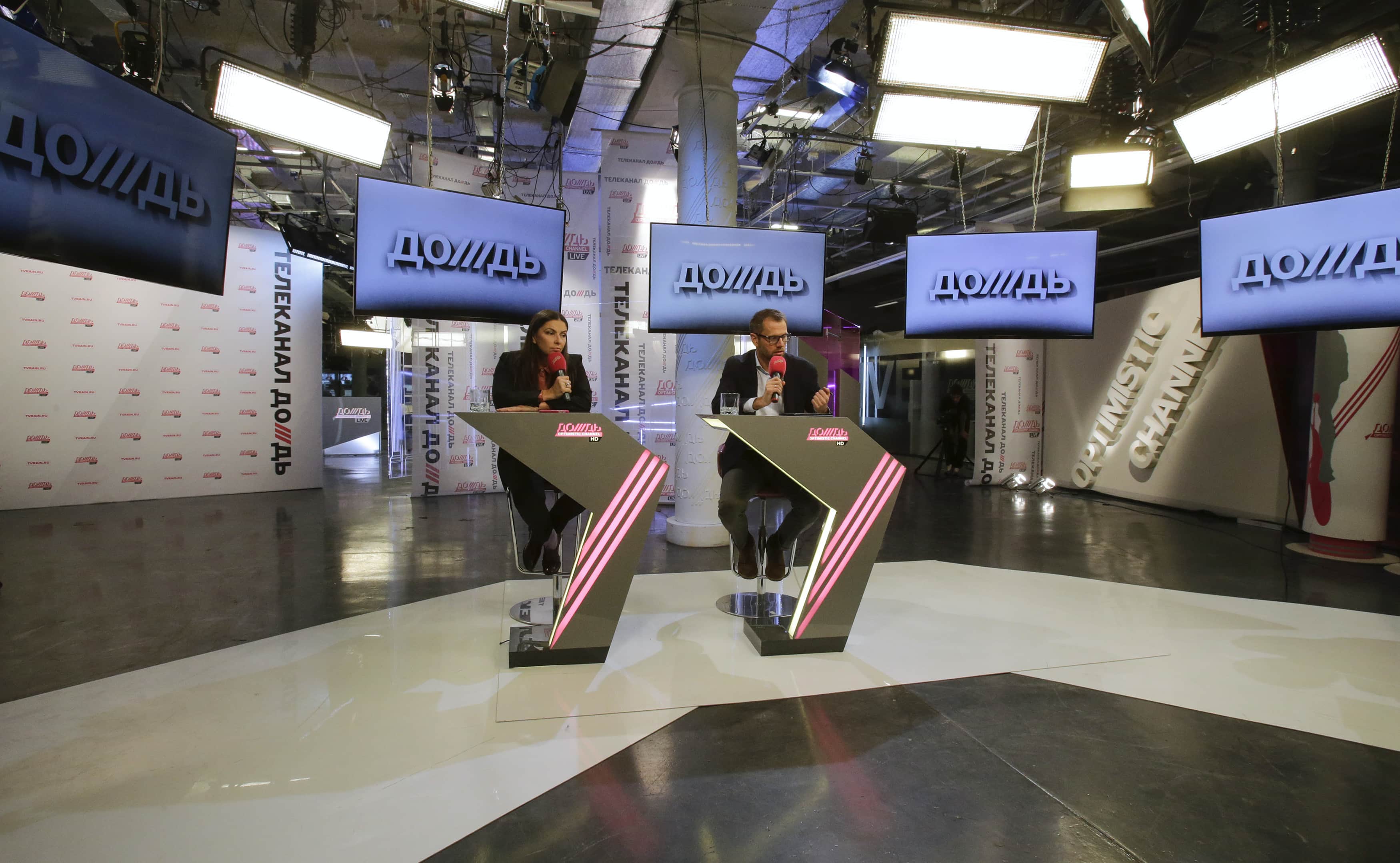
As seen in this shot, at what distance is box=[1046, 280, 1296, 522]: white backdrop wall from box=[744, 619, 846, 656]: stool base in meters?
5.57

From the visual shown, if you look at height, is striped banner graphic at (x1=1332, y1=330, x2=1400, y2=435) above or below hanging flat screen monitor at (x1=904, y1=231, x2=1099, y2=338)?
below

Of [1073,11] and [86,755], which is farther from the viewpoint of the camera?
[1073,11]

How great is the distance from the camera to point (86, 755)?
6.12 feet

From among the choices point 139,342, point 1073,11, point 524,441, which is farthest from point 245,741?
point 139,342

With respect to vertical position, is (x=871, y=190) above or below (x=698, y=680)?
above

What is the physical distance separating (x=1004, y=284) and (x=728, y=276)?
194 cm

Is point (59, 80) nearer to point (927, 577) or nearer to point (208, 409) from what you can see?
point (927, 577)

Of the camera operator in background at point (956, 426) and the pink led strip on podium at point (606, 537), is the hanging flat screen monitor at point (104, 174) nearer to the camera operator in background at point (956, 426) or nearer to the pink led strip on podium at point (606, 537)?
the pink led strip on podium at point (606, 537)

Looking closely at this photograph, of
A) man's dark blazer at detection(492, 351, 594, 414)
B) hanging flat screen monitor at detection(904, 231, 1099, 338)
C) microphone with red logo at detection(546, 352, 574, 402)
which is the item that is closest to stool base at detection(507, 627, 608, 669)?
man's dark blazer at detection(492, 351, 594, 414)

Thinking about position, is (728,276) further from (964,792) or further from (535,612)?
(964,792)

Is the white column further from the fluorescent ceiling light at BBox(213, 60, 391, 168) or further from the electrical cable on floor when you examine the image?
the electrical cable on floor

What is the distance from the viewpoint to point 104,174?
2.43 meters

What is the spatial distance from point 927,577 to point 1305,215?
296 cm

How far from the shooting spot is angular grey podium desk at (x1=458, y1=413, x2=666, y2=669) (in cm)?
249
